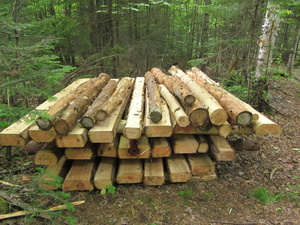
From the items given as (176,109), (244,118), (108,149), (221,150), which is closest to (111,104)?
(108,149)

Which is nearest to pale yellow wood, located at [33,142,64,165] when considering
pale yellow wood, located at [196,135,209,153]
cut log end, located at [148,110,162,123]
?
cut log end, located at [148,110,162,123]

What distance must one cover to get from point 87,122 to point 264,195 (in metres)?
3.08

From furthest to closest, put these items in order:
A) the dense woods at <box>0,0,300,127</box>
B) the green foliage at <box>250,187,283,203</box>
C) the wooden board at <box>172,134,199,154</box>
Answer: the dense woods at <box>0,0,300,127</box> → the wooden board at <box>172,134,199,154</box> → the green foliage at <box>250,187,283,203</box>

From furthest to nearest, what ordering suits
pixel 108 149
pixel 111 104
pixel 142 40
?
pixel 142 40 < pixel 111 104 < pixel 108 149

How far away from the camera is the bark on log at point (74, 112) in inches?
121

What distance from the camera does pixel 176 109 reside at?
3.62m

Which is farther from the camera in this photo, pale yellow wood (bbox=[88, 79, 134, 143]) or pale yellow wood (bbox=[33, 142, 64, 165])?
pale yellow wood (bbox=[33, 142, 64, 165])

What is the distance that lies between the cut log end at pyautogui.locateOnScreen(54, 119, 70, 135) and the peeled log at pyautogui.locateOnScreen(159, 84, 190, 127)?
5.62ft

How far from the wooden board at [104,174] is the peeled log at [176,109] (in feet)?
4.82

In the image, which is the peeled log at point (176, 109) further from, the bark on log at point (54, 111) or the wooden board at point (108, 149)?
the bark on log at point (54, 111)

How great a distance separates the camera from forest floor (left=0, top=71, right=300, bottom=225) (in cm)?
290

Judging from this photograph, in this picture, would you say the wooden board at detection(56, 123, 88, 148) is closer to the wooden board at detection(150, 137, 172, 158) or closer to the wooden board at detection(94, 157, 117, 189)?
the wooden board at detection(94, 157, 117, 189)

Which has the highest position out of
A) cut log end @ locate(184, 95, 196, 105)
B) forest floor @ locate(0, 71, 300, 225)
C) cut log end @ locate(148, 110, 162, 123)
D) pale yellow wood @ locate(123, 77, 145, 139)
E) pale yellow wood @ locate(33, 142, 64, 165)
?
cut log end @ locate(184, 95, 196, 105)

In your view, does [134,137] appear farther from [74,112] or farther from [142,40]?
[142,40]
